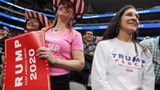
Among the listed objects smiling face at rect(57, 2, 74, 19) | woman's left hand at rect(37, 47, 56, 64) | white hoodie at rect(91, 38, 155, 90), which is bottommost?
white hoodie at rect(91, 38, 155, 90)

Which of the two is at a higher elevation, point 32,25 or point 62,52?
point 32,25

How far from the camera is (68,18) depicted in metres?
2.86

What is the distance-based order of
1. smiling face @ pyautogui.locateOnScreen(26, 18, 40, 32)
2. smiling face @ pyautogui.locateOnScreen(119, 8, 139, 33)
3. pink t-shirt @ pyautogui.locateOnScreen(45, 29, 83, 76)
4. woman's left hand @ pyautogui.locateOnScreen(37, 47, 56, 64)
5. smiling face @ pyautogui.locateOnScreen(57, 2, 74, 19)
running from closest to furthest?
woman's left hand @ pyautogui.locateOnScreen(37, 47, 56, 64) < pink t-shirt @ pyautogui.locateOnScreen(45, 29, 83, 76) < smiling face @ pyautogui.locateOnScreen(57, 2, 74, 19) < smiling face @ pyautogui.locateOnScreen(119, 8, 139, 33) < smiling face @ pyautogui.locateOnScreen(26, 18, 40, 32)

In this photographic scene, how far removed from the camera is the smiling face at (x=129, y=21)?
9.86ft

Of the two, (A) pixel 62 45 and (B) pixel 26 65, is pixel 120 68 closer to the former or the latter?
(A) pixel 62 45

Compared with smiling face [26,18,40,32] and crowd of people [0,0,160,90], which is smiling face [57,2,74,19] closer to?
crowd of people [0,0,160,90]

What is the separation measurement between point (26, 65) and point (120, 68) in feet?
2.42

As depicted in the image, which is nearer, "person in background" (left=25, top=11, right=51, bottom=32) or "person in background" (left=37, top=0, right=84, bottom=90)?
"person in background" (left=37, top=0, right=84, bottom=90)

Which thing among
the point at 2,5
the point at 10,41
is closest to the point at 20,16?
the point at 2,5

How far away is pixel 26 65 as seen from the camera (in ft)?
8.77

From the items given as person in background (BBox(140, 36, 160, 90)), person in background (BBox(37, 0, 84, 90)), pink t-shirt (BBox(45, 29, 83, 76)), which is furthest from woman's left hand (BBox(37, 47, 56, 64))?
person in background (BBox(140, 36, 160, 90))

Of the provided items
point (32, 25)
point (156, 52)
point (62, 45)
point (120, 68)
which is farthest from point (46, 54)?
point (156, 52)

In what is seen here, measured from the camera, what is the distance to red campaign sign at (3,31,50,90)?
261 cm

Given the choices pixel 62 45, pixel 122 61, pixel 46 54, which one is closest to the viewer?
pixel 46 54
